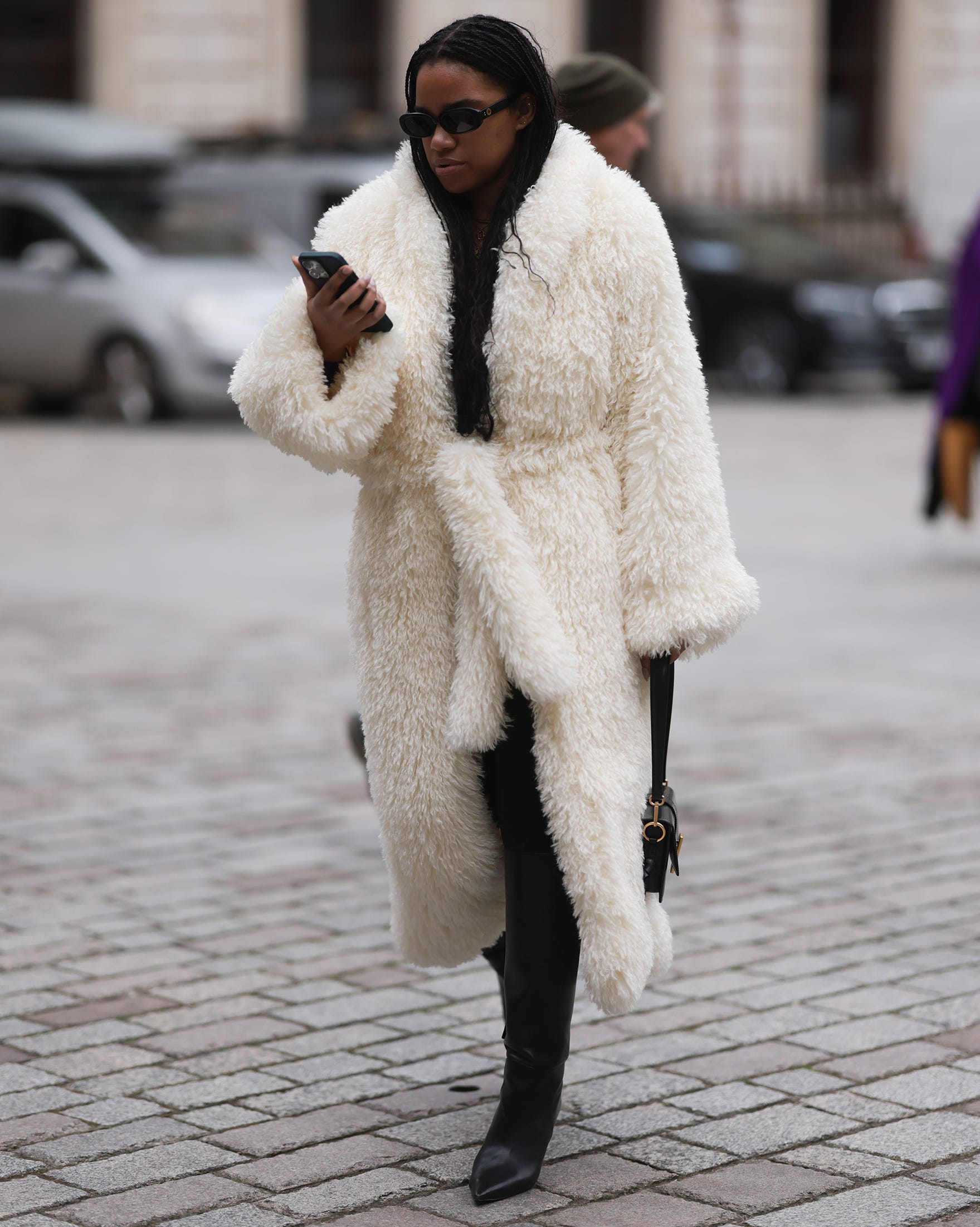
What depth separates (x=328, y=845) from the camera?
5.31 metres

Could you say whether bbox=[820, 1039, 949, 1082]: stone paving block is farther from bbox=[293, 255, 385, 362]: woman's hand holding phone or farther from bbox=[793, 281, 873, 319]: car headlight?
bbox=[793, 281, 873, 319]: car headlight

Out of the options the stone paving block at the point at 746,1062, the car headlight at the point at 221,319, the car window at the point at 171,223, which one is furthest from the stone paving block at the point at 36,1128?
the car window at the point at 171,223

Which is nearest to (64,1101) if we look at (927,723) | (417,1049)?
(417,1049)

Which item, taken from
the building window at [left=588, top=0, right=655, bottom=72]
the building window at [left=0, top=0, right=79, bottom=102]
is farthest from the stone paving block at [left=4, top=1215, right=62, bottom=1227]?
the building window at [left=588, top=0, right=655, bottom=72]

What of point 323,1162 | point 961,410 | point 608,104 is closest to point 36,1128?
point 323,1162

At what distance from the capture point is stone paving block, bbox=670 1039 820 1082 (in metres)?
3.72

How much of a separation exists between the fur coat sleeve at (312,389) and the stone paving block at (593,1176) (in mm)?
1150

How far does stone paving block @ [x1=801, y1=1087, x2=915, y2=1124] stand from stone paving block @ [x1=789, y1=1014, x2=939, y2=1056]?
217mm

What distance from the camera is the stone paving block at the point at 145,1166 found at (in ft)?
10.6

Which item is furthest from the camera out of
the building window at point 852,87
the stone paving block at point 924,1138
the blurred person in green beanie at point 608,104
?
the building window at point 852,87

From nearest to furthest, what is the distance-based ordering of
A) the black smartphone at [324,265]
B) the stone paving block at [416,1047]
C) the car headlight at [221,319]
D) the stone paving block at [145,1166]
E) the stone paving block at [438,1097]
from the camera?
the black smartphone at [324,265], the stone paving block at [145,1166], the stone paving block at [438,1097], the stone paving block at [416,1047], the car headlight at [221,319]

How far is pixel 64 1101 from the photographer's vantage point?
141 inches

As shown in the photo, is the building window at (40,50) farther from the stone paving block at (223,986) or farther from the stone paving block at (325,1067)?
the stone paving block at (325,1067)

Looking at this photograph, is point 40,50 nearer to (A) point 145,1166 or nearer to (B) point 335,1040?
(B) point 335,1040
